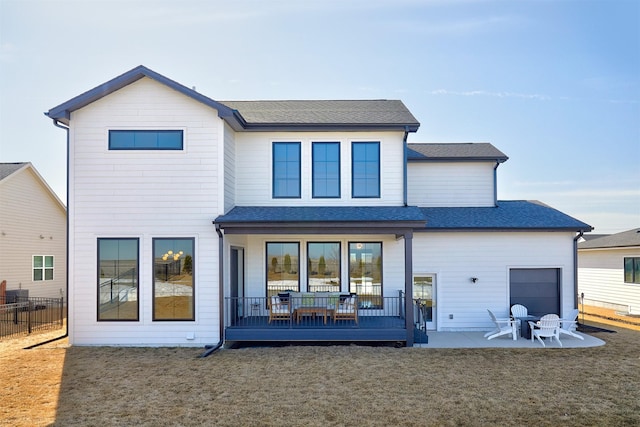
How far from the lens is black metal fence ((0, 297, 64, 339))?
48.8 ft

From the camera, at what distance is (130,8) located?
13703 millimetres

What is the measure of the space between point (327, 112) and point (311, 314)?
6174 mm

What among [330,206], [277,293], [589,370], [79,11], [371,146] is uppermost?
[79,11]

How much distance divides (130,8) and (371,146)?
8.18 m

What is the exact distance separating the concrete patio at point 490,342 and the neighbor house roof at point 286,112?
5.84 m

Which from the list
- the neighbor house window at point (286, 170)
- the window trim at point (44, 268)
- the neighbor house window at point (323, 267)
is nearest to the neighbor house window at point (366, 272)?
the neighbor house window at point (323, 267)

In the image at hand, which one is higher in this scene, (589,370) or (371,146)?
(371,146)

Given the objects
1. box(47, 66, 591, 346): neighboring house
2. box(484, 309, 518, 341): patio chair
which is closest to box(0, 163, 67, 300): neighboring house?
box(47, 66, 591, 346): neighboring house

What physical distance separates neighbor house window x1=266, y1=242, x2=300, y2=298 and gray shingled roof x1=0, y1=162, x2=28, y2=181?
1347 cm

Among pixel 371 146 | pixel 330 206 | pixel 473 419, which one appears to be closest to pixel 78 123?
pixel 330 206

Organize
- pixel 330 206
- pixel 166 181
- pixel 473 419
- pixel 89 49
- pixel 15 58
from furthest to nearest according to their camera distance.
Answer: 1. pixel 15 58
2. pixel 89 49
3. pixel 330 206
4. pixel 166 181
5. pixel 473 419

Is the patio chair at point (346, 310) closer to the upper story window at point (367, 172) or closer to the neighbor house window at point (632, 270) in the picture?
the upper story window at point (367, 172)

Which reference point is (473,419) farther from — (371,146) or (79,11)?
(79,11)

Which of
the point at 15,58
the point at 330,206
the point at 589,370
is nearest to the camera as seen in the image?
the point at 589,370
